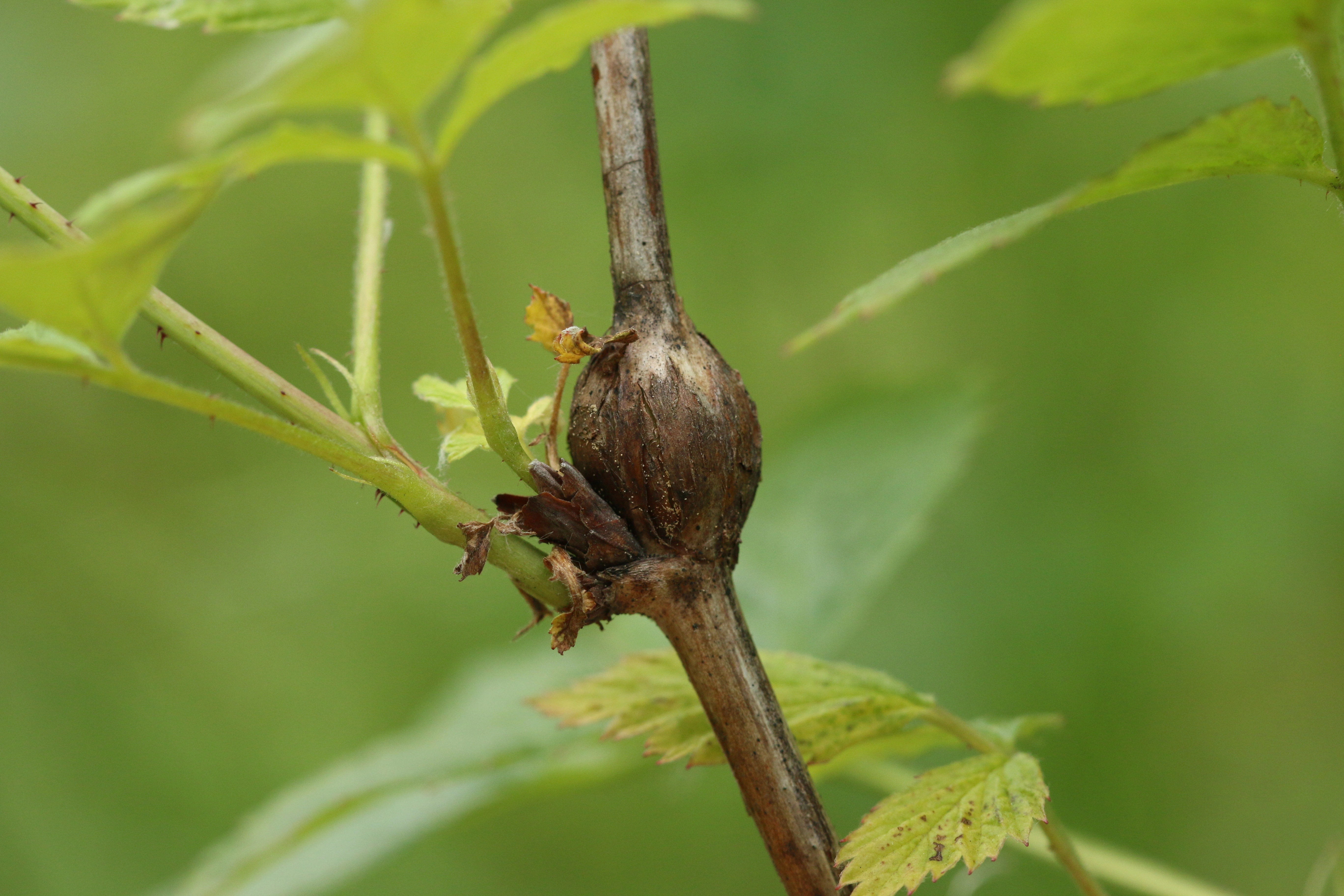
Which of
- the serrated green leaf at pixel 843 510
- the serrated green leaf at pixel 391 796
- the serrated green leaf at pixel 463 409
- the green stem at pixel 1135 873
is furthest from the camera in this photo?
the serrated green leaf at pixel 843 510

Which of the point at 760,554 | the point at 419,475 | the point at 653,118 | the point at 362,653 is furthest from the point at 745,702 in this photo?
the point at 362,653

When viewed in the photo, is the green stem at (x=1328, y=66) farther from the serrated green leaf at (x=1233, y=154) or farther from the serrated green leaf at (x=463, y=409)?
the serrated green leaf at (x=463, y=409)

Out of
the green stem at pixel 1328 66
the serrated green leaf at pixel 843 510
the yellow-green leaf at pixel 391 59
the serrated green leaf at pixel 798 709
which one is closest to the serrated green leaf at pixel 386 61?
the yellow-green leaf at pixel 391 59

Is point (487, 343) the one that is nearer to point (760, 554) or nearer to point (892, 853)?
point (760, 554)

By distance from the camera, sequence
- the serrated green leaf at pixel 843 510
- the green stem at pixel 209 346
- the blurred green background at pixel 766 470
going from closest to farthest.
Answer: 1. the green stem at pixel 209 346
2. the serrated green leaf at pixel 843 510
3. the blurred green background at pixel 766 470

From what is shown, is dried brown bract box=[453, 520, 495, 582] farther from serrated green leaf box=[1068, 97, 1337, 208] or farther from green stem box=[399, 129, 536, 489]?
serrated green leaf box=[1068, 97, 1337, 208]

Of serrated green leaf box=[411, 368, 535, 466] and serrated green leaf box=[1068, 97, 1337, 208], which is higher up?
serrated green leaf box=[411, 368, 535, 466]

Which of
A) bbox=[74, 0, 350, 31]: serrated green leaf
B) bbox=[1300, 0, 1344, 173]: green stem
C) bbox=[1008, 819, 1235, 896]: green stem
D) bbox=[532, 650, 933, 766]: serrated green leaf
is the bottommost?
bbox=[1008, 819, 1235, 896]: green stem

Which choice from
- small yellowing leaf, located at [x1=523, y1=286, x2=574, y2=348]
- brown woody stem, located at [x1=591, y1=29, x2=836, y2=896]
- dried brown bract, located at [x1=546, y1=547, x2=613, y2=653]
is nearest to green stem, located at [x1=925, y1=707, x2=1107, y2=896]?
brown woody stem, located at [x1=591, y1=29, x2=836, y2=896]

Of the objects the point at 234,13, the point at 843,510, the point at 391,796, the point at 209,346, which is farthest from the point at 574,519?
the point at 843,510
